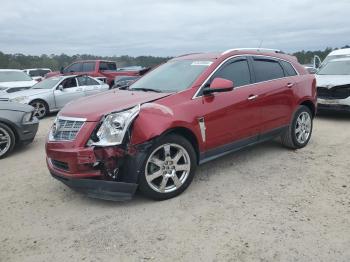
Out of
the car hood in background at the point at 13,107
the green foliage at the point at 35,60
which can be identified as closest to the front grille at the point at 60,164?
the car hood in background at the point at 13,107

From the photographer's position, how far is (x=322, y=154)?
6043 millimetres

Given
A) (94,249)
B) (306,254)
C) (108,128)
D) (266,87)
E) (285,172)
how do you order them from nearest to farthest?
(306,254)
(94,249)
(108,128)
(285,172)
(266,87)

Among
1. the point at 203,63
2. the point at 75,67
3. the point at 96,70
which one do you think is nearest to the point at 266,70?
the point at 203,63

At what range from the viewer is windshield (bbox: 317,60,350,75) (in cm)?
1023

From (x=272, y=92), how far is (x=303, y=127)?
1227 mm

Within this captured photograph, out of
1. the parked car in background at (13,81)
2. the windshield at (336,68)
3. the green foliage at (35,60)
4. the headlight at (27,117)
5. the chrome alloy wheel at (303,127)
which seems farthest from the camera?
the green foliage at (35,60)

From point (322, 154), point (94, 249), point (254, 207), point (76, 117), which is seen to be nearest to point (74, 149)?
point (76, 117)

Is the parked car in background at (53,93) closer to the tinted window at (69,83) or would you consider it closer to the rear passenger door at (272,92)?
the tinted window at (69,83)

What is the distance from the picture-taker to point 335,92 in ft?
30.4

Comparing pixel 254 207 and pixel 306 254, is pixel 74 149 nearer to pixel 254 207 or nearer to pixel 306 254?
pixel 254 207

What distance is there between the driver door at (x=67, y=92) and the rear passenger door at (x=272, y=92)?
795 cm

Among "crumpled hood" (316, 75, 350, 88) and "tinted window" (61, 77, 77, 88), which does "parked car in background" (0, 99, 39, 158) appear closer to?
"tinted window" (61, 77, 77, 88)

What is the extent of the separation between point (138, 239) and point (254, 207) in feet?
4.51

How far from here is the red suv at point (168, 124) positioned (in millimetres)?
4008
